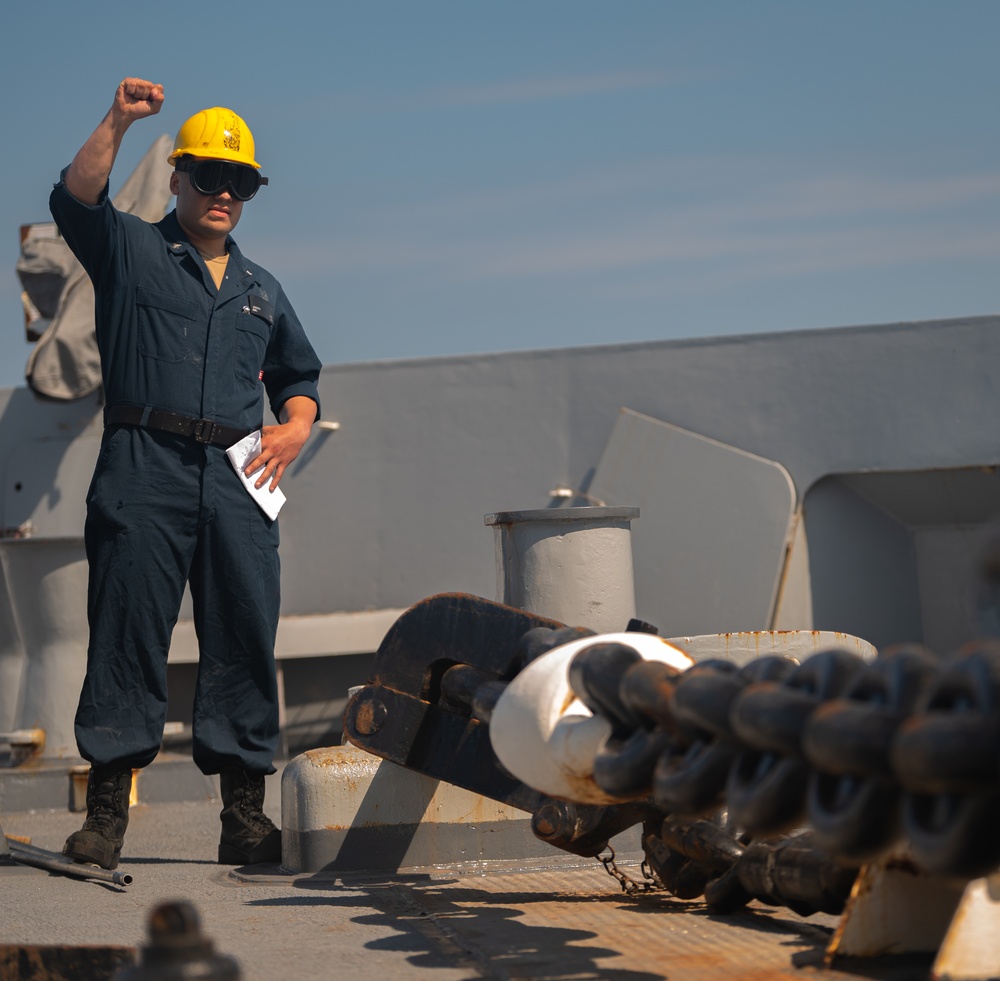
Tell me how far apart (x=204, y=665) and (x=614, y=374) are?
3492 mm

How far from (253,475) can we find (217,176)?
27.0 inches

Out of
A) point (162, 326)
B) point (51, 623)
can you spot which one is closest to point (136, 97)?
point (162, 326)

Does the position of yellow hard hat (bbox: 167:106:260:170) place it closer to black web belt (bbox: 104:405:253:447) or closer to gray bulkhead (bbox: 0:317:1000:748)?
black web belt (bbox: 104:405:253:447)

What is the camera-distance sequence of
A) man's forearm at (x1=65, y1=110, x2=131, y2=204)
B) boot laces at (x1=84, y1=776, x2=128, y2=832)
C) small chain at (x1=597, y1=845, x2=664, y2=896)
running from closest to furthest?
small chain at (x1=597, y1=845, x2=664, y2=896) → man's forearm at (x1=65, y1=110, x2=131, y2=204) → boot laces at (x1=84, y1=776, x2=128, y2=832)

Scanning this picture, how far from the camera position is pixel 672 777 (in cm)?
149

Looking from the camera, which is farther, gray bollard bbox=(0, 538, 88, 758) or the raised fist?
gray bollard bbox=(0, 538, 88, 758)

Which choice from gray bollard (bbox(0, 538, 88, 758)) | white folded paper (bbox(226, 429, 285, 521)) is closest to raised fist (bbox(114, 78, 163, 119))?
white folded paper (bbox(226, 429, 285, 521))

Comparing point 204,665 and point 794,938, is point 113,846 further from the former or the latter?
point 794,938

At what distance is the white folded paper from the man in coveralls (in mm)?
16

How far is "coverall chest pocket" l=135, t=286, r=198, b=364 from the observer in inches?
115

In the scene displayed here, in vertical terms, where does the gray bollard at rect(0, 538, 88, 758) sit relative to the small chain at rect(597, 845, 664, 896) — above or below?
above

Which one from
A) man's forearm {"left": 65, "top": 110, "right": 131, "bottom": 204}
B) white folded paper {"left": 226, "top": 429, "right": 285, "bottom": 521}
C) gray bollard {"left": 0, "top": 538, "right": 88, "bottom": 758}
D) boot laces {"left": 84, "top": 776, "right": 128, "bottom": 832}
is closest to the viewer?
man's forearm {"left": 65, "top": 110, "right": 131, "bottom": 204}

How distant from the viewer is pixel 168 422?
2912 mm

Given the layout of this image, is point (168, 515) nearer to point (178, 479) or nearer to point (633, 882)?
point (178, 479)
